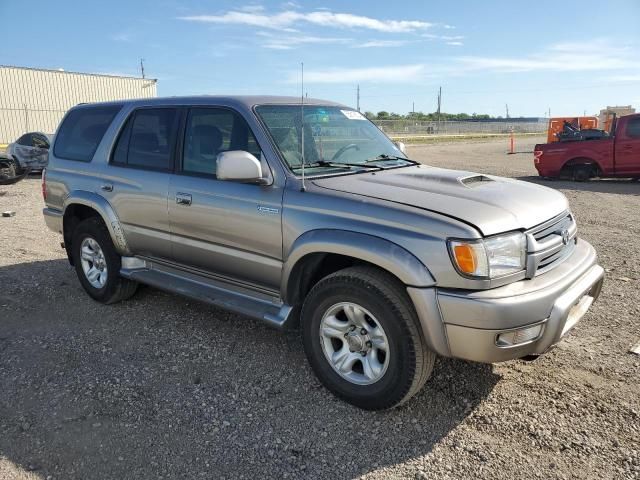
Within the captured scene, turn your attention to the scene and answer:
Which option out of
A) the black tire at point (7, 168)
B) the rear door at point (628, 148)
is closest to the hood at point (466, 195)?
the rear door at point (628, 148)

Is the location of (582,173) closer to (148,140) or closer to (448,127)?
(148,140)

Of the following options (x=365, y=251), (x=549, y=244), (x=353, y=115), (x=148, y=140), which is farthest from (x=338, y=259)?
(x=148, y=140)

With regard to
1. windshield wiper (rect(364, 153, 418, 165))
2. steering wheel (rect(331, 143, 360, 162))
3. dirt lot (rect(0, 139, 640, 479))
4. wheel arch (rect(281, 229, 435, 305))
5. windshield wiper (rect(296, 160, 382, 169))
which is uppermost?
steering wheel (rect(331, 143, 360, 162))

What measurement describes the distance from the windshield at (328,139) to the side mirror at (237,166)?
33cm

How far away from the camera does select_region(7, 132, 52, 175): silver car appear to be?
1481 centimetres

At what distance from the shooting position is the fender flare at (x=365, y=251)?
288 cm

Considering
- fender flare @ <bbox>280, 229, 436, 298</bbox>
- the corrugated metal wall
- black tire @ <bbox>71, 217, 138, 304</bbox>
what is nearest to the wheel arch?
fender flare @ <bbox>280, 229, 436, 298</bbox>

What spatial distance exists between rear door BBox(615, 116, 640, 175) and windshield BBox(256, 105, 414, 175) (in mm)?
10639

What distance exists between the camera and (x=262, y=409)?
3320mm

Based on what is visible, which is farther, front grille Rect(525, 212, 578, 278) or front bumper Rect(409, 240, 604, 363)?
front grille Rect(525, 212, 578, 278)

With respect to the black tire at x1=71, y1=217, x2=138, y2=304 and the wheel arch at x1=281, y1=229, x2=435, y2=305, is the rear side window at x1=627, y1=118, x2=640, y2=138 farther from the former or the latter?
the black tire at x1=71, y1=217, x2=138, y2=304

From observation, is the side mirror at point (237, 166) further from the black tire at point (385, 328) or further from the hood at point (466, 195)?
the black tire at point (385, 328)

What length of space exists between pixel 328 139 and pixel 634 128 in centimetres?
1162

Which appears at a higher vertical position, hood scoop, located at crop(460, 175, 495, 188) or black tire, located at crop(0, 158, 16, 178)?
hood scoop, located at crop(460, 175, 495, 188)
